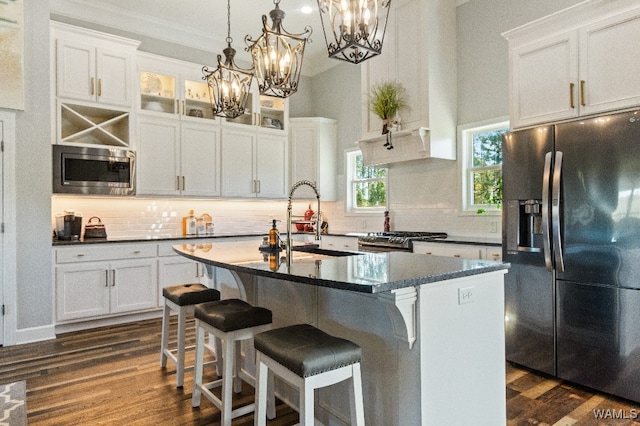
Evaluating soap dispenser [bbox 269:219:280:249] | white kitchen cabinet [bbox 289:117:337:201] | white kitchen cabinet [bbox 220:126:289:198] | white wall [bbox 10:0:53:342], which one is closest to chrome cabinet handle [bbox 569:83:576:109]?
soap dispenser [bbox 269:219:280:249]

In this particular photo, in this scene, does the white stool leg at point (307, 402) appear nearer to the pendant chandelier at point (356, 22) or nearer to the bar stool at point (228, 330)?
the bar stool at point (228, 330)

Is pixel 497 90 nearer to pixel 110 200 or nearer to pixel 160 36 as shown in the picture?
pixel 160 36

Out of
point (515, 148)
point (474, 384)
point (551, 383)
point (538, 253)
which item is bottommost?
point (551, 383)

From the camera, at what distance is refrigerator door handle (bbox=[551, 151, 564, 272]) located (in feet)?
8.94

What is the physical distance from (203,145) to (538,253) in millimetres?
3878

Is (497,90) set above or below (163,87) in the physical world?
below

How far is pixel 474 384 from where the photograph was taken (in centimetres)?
188

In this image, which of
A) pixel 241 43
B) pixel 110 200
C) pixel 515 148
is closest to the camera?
pixel 515 148

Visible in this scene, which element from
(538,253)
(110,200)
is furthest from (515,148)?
(110,200)

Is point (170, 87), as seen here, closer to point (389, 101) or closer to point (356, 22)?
point (389, 101)

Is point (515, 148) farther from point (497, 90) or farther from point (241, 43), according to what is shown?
point (241, 43)

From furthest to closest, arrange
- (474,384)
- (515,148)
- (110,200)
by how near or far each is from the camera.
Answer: (110,200) → (515,148) → (474,384)

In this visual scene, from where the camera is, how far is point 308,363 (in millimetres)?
1569

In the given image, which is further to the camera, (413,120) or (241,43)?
(241,43)
